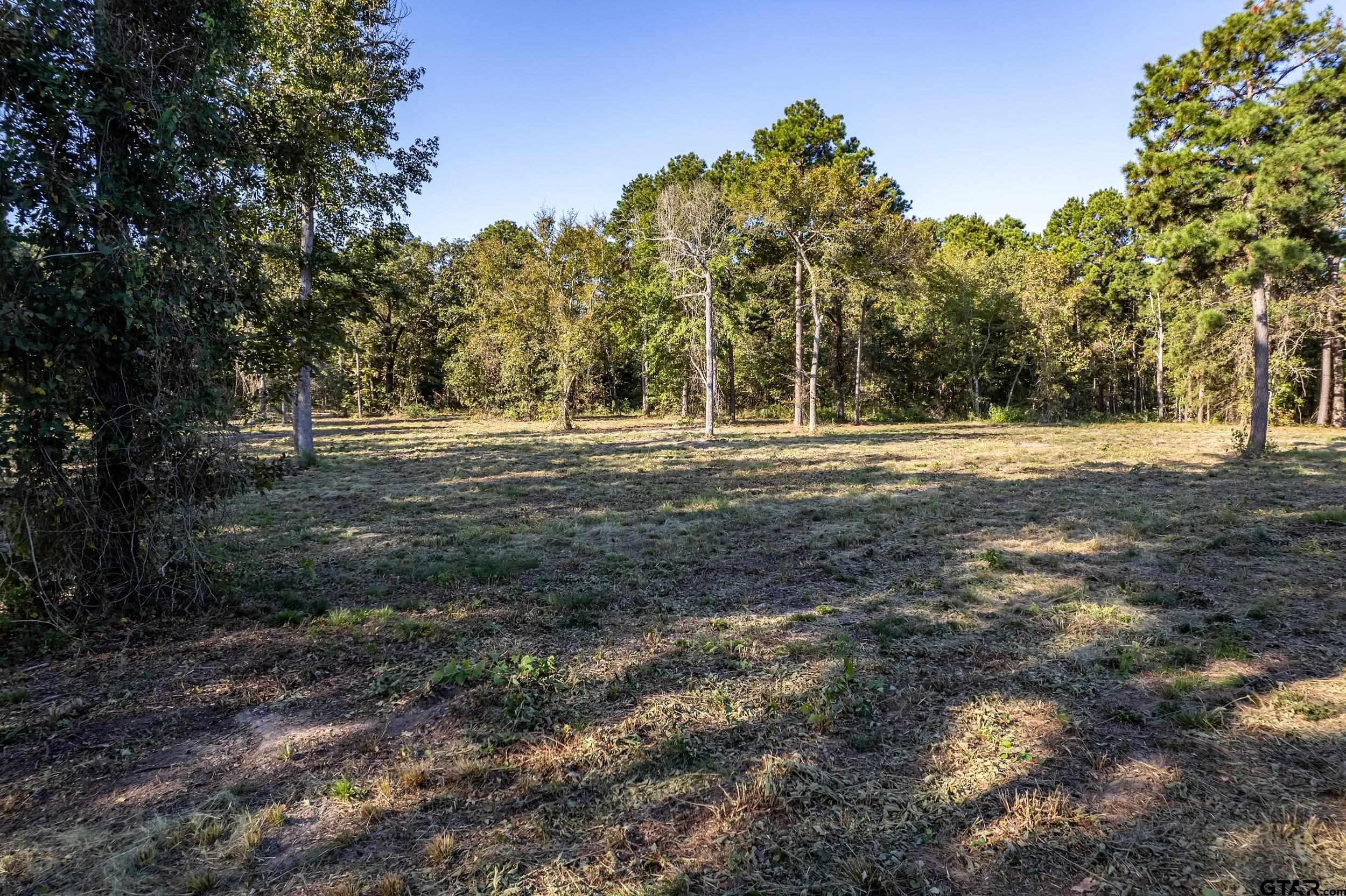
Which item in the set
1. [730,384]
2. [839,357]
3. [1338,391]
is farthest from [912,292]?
[1338,391]

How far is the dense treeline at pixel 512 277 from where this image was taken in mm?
4180

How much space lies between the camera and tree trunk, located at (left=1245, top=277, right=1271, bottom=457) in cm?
1304

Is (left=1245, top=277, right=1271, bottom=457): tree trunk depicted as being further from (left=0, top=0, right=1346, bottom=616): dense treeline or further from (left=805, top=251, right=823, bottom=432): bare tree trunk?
(left=805, top=251, right=823, bottom=432): bare tree trunk

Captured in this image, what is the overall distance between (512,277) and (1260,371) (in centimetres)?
2392

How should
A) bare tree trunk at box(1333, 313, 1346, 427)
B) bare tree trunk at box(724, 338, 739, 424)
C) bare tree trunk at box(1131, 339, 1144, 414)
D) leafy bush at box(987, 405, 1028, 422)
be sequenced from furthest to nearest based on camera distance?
bare tree trunk at box(1131, 339, 1144, 414) → leafy bush at box(987, 405, 1028, 422) → bare tree trunk at box(724, 338, 739, 424) → bare tree trunk at box(1333, 313, 1346, 427)

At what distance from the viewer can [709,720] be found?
350 cm

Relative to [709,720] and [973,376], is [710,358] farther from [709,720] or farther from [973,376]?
[973,376]

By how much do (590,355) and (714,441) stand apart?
806 cm

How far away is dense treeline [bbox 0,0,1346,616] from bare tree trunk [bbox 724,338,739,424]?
0.25 meters

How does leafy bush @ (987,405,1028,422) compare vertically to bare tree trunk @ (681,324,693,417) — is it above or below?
below

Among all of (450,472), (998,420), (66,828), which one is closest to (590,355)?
(450,472)

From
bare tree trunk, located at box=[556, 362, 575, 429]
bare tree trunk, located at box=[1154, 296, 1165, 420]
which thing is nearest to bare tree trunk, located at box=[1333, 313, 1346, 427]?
bare tree trunk, located at box=[1154, 296, 1165, 420]

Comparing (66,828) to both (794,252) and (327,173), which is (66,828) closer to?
(327,173)

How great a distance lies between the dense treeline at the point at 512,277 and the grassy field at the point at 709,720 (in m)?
1.61
